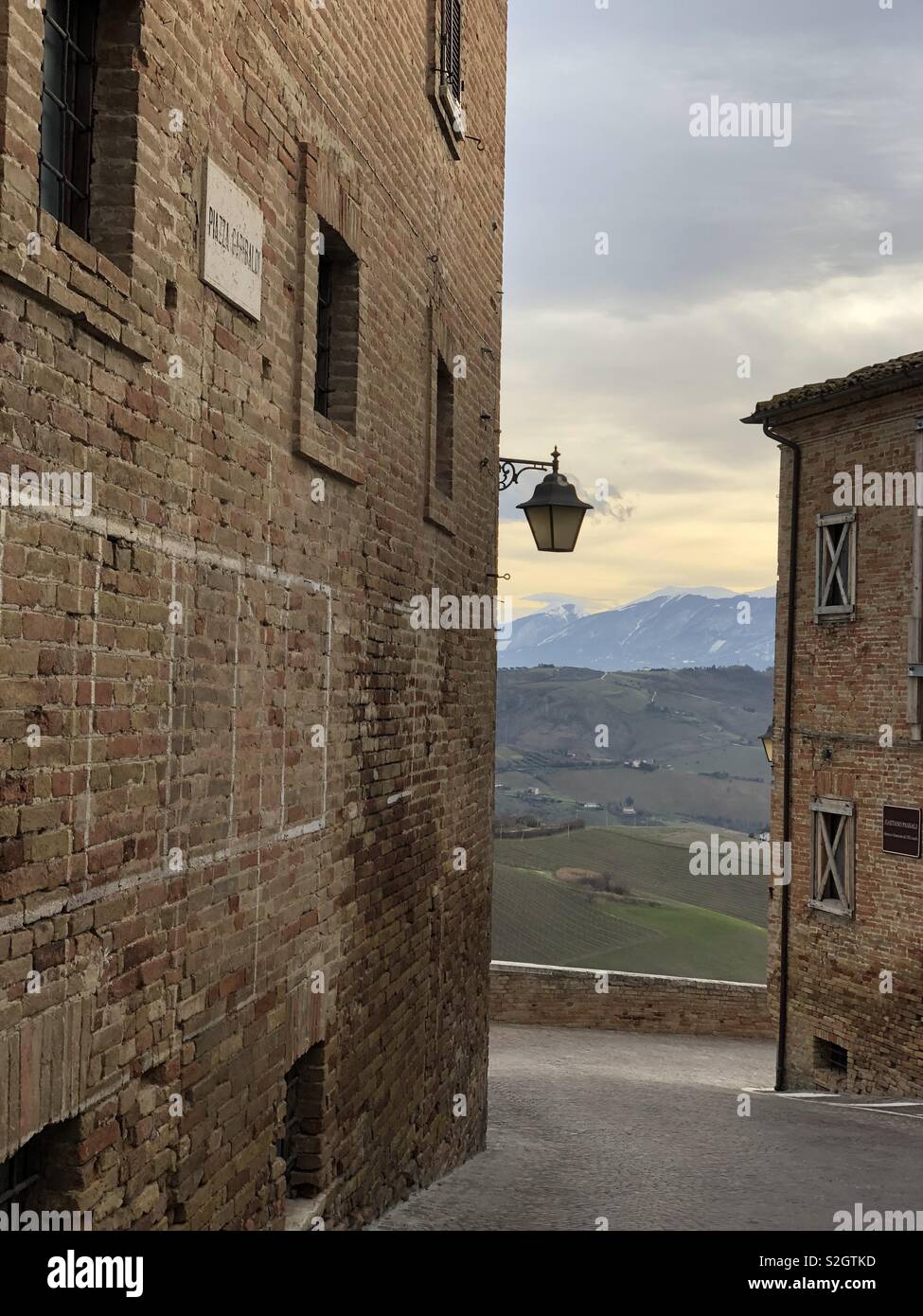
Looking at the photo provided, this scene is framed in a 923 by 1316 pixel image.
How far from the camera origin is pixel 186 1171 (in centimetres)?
458

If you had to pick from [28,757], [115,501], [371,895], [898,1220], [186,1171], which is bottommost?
[898,1220]

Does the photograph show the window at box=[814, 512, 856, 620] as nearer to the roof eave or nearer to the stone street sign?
the roof eave

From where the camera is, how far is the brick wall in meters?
15.0

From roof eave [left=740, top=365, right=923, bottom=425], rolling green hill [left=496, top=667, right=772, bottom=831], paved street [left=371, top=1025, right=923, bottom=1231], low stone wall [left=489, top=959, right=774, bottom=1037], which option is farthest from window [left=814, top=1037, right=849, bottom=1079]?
rolling green hill [left=496, top=667, right=772, bottom=831]

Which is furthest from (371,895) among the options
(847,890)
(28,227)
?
(847,890)

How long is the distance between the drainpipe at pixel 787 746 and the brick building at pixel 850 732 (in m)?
0.02

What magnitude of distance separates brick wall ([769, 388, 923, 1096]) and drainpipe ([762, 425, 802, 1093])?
101mm

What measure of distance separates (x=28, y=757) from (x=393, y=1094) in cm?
497

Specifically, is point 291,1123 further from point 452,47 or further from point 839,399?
point 839,399

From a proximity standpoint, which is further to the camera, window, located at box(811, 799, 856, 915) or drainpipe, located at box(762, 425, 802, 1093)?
drainpipe, located at box(762, 425, 802, 1093)

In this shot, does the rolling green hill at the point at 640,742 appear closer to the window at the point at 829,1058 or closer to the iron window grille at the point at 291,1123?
the window at the point at 829,1058

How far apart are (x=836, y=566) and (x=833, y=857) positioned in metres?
3.89

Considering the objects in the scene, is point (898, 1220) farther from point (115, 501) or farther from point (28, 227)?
point (28, 227)
